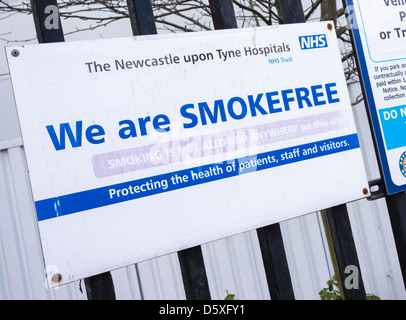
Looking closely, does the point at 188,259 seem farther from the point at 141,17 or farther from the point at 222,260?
the point at 222,260

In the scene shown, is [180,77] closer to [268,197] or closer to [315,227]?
[268,197]

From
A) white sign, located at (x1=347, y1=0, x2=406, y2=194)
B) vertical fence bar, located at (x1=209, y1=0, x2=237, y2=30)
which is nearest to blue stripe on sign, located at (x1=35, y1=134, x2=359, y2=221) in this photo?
white sign, located at (x1=347, y1=0, x2=406, y2=194)

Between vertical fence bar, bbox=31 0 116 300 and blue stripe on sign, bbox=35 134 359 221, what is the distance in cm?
23

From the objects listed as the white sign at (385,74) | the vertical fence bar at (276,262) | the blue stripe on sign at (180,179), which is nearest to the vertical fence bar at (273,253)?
the vertical fence bar at (276,262)

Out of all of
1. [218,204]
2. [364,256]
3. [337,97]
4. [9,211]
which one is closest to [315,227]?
[364,256]

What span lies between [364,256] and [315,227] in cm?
52

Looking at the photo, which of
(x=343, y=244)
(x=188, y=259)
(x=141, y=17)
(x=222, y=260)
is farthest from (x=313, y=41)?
(x=222, y=260)

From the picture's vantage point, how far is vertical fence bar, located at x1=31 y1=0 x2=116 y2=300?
5.41 feet

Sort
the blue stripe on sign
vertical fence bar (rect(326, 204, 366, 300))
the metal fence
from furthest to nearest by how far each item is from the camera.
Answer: the metal fence, vertical fence bar (rect(326, 204, 366, 300)), the blue stripe on sign

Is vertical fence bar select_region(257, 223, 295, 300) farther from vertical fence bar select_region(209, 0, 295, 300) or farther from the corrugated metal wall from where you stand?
the corrugated metal wall

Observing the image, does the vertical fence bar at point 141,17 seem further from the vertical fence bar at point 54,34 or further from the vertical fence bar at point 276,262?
the vertical fence bar at point 276,262

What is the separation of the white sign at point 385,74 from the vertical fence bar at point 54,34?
107cm

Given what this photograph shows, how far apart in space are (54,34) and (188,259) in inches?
31.0

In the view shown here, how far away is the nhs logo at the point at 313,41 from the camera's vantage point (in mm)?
1994
